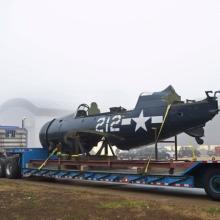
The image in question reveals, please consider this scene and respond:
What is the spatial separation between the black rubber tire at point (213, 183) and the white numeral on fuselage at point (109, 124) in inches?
194

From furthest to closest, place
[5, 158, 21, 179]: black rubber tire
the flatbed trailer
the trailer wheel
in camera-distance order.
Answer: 1. [5, 158, 21, 179]: black rubber tire
2. the flatbed trailer
3. the trailer wheel

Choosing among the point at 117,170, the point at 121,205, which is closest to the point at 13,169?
the point at 117,170

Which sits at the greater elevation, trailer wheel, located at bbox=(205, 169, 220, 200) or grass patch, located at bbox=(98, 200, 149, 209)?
trailer wheel, located at bbox=(205, 169, 220, 200)

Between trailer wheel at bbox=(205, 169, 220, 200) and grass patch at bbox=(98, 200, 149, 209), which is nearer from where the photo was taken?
grass patch at bbox=(98, 200, 149, 209)

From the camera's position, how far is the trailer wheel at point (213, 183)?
1305cm

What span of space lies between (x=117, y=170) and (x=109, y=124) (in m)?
2.13

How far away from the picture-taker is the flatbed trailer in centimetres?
1357

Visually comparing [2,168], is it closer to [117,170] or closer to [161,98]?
[117,170]

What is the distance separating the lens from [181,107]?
1558 centimetres

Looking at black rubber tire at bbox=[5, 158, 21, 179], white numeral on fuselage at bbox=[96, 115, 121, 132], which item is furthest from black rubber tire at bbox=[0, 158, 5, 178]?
white numeral on fuselage at bbox=[96, 115, 121, 132]

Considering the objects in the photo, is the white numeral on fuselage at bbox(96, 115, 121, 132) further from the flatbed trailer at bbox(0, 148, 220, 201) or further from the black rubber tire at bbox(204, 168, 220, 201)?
the black rubber tire at bbox(204, 168, 220, 201)

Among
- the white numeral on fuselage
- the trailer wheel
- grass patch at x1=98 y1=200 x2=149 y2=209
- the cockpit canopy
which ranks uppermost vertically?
the cockpit canopy

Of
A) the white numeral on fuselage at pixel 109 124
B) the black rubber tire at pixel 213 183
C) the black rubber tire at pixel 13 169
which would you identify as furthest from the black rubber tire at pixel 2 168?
the black rubber tire at pixel 213 183

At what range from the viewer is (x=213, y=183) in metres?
13.3
